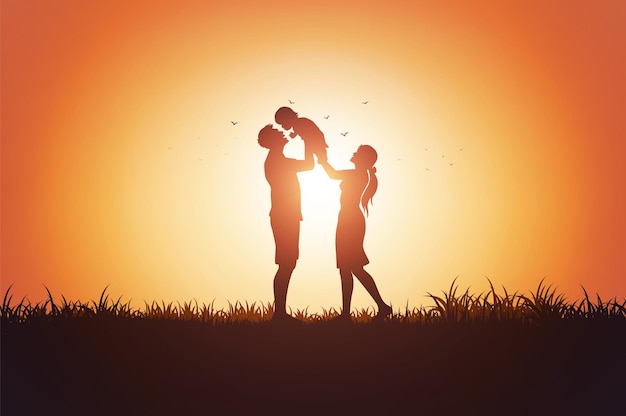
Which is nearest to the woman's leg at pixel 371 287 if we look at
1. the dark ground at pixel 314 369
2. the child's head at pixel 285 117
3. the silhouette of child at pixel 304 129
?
the dark ground at pixel 314 369

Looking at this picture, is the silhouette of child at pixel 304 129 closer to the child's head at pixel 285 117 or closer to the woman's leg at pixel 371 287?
the child's head at pixel 285 117

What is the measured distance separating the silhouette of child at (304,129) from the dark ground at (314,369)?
2254mm

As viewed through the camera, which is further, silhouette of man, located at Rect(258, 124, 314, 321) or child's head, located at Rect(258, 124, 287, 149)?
child's head, located at Rect(258, 124, 287, 149)

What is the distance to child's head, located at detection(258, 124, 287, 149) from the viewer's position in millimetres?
11664

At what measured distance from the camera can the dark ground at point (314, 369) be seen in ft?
30.3

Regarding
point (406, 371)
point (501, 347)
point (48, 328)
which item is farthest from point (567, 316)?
Result: point (48, 328)

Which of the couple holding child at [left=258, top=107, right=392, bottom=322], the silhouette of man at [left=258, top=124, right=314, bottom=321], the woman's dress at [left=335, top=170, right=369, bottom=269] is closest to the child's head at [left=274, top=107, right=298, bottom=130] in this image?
the couple holding child at [left=258, top=107, right=392, bottom=322]

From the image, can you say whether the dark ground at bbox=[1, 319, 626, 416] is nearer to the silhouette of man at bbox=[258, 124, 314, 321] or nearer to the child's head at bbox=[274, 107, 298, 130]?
the silhouette of man at bbox=[258, 124, 314, 321]

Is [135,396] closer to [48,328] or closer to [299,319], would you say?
[48,328]

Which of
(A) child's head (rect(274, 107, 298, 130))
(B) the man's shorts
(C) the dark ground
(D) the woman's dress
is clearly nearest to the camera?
(C) the dark ground

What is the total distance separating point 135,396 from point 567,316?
17.8 ft

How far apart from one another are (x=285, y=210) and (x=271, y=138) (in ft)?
3.12

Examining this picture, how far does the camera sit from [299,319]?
1209 centimetres

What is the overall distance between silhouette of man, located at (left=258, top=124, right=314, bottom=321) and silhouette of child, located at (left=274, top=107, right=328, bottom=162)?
0.34ft
